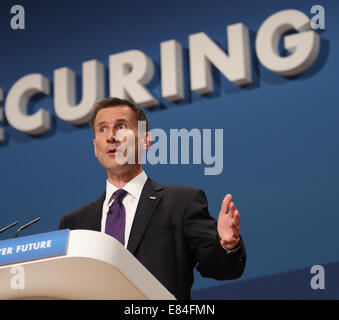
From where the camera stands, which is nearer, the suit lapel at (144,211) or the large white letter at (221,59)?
the suit lapel at (144,211)

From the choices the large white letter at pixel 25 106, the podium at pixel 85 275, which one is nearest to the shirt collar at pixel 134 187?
the podium at pixel 85 275

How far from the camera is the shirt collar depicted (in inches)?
87.8

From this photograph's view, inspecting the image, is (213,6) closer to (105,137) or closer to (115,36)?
(115,36)

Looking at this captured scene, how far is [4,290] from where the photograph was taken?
139cm

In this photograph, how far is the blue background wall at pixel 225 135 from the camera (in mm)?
3400

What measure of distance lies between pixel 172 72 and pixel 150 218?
1995mm

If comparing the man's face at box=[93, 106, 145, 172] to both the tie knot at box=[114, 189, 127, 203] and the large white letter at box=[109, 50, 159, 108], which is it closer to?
the tie knot at box=[114, 189, 127, 203]

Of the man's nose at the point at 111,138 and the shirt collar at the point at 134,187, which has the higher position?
the man's nose at the point at 111,138

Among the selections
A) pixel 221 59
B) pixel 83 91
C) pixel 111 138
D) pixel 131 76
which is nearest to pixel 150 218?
pixel 111 138

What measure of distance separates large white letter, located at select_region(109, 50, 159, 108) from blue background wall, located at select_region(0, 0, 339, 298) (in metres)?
0.09

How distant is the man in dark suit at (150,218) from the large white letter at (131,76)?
157 centimetres

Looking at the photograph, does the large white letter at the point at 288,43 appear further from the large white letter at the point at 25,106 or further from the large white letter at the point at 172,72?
the large white letter at the point at 25,106

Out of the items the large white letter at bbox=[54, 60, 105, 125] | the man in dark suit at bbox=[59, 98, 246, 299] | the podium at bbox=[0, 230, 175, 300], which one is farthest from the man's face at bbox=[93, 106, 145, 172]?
the large white letter at bbox=[54, 60, 105, 125]

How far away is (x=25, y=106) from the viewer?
175 inches
